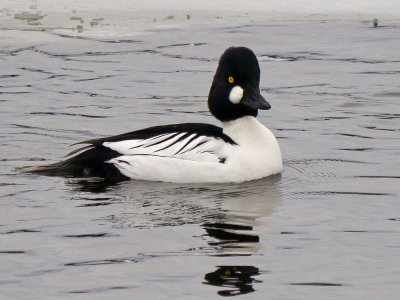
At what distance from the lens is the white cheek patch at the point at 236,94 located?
9.19 metres

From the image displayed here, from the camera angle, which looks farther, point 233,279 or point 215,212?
point 215,212

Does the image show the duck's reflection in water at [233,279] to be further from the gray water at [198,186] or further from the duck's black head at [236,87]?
the duck's black head at [236,87]

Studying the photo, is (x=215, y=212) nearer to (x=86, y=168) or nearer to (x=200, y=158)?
(x=200, y=158)

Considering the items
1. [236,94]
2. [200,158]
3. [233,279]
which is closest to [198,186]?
[200,158]

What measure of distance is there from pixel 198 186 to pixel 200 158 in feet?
0.98

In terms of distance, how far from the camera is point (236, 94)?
9.20 meters

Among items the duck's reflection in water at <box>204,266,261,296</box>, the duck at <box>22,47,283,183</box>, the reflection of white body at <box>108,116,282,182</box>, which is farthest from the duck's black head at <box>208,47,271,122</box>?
the duck's reflection in water at <box>204,266,261,296</box>

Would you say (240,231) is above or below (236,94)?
below

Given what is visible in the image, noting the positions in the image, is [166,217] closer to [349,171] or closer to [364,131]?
[349,171]

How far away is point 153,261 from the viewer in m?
6.49

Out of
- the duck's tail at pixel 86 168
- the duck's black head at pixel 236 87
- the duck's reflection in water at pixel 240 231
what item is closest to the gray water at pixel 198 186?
the duck's reflection in water at pixel 240 231

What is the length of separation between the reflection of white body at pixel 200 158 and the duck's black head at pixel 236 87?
0.63ft

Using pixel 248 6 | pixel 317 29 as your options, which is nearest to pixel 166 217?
pixel 317 29

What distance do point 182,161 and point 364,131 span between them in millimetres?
2624
